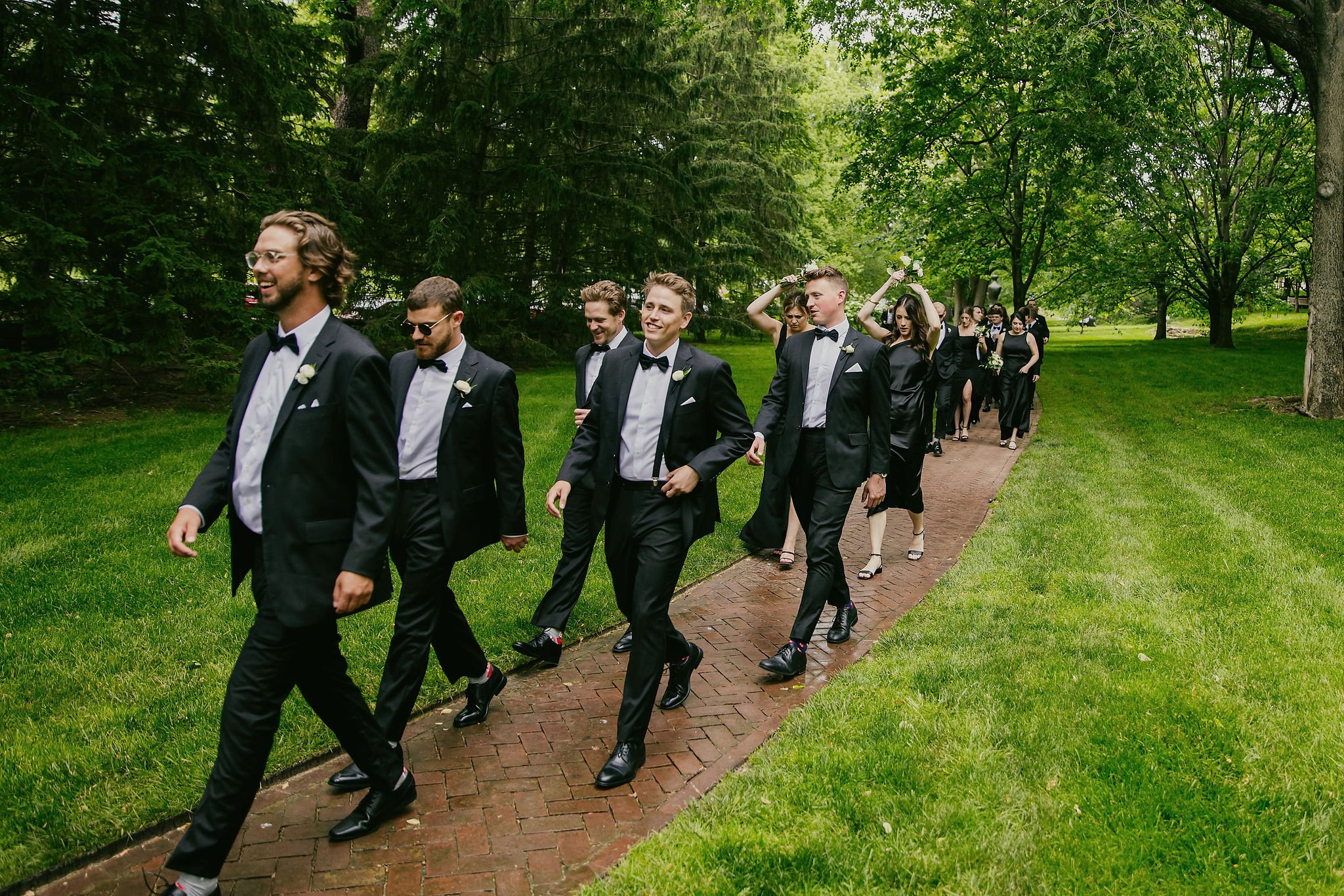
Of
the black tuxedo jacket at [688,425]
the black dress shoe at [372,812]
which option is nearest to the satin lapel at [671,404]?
the black tuxedo jacket at [688,425]

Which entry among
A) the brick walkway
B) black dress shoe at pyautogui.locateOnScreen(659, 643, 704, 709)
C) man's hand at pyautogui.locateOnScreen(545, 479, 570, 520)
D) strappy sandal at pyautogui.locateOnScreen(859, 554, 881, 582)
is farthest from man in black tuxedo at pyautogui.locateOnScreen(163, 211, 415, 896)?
strappy sandal at pyautogui.locateOnScreen(859, 554, 881, 582)

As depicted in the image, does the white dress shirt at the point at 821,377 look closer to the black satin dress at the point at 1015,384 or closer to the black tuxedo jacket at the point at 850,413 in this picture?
the black tuxedo jacket at the point at 850,413

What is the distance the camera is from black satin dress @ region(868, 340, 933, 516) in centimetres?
748

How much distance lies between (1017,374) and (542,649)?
10.6 meters

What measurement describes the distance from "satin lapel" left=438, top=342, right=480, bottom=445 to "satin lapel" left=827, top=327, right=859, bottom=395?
2.24 m

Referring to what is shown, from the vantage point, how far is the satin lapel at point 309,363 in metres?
2.99

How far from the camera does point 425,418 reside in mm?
4070

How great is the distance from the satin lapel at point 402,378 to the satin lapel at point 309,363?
0.97 m

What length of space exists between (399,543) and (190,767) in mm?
1352

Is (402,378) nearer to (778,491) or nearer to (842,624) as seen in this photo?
(778,491)

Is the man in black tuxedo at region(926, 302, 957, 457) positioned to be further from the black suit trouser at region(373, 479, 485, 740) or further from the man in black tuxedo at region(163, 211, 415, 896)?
the man in black tuxedo at region(163, 211, 415, 896)

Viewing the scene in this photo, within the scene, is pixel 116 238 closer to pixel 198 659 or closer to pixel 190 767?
pixel 198 659

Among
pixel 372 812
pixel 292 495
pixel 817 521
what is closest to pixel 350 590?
pixel 292 495

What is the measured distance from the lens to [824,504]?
5277 mm
